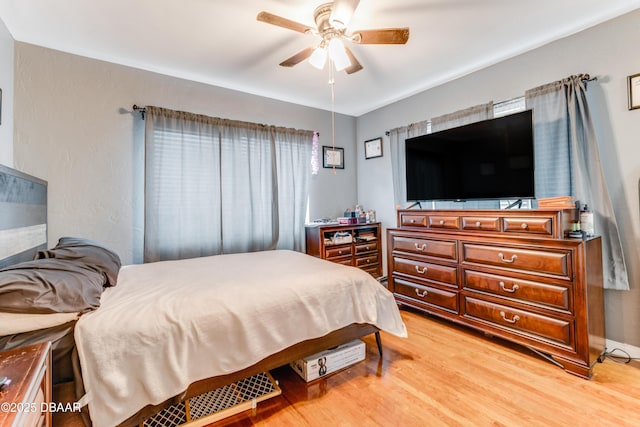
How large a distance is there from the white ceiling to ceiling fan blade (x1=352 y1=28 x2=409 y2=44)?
0.99ft

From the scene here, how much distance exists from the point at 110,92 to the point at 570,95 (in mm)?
4040

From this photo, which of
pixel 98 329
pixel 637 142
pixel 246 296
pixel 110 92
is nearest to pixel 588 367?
pixel 637 142

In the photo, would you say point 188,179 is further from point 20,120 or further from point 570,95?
point 570,95

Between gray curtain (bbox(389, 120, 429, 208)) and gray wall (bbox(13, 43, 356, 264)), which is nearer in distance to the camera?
gray wall (bbox(13, 43, 356, 264))

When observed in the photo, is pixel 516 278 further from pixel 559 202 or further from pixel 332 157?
pixel 332 157

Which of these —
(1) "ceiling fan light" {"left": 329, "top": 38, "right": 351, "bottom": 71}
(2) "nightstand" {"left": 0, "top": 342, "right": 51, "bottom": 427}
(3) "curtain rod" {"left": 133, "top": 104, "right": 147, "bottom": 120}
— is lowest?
(2) "nightstand" {"left": 0, "top": 342, "right": 51, "bottom": 427}

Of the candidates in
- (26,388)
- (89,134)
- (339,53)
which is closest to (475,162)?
(339,53)

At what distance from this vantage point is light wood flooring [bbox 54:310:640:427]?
1.57m

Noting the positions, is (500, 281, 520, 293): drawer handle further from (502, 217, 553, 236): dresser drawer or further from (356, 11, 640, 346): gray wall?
(356, 11, 640, 346): gray wall

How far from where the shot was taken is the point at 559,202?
2.17m

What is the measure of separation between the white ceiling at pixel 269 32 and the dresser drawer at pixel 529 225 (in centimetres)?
156

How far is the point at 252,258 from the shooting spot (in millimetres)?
2674

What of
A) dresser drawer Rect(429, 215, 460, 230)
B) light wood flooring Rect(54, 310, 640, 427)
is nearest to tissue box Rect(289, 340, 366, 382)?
light wood flooring Rect(54, 310, 640, 427)

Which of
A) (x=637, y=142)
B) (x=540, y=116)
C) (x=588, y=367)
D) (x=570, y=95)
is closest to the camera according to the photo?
(x=588, y=367)
